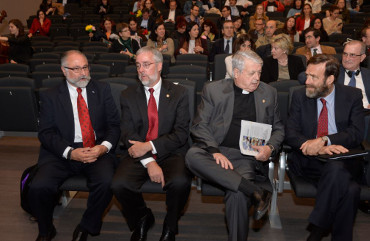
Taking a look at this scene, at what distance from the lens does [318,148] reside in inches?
112

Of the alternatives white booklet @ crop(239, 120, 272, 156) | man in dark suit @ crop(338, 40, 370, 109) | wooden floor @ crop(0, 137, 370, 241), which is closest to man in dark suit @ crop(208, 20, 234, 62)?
man in dark suit @ crop(338, 40, 370, 109)

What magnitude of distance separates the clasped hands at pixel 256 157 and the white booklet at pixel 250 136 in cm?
4

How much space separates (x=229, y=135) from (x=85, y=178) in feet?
3.58

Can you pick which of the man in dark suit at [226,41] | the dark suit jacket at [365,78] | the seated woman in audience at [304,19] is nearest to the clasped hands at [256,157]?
the dark suit jacket at [365,78]

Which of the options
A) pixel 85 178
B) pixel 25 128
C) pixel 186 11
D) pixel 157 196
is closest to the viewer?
pixel 85 178

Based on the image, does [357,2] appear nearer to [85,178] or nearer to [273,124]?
[273,124]

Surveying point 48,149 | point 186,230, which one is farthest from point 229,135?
point 48,149

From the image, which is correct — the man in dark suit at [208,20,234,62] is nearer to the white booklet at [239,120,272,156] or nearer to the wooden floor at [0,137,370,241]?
the wooden floor at [0,137,370,241]

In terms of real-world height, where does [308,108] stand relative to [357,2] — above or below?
below

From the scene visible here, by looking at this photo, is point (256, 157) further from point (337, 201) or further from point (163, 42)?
point (163, 42)

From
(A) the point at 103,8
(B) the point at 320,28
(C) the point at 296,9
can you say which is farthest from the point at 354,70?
(A) the point at 103,8

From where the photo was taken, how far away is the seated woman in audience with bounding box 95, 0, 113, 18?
11.8 m

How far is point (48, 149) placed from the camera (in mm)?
3062

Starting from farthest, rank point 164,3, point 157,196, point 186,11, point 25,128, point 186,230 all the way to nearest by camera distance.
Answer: point 164,3, point 186,11, point 25,128, point 157,196, point 186,230
